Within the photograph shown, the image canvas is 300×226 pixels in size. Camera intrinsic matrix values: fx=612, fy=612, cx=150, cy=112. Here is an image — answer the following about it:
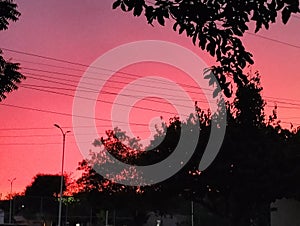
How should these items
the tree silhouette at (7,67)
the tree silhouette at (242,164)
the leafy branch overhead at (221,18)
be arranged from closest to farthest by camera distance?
1. the leafy branch overhead at (221,18)
2. the tree silhouette at (7,67)
3. the tree silhouette at (242,164)

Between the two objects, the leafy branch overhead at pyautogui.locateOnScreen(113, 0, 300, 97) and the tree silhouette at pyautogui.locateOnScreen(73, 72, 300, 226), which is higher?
the tree silhouette at pyautogui.locateOnScreen(73, 72, 300, 226)

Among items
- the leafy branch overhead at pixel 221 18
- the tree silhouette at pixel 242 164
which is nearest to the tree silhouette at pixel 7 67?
the leafy branch overhead at pixel 221 18

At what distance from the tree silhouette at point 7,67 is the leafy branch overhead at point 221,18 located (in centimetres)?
412

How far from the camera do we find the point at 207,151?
49.2 metres

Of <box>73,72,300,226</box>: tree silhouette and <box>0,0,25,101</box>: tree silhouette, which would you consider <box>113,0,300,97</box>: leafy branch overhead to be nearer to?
<box>0,0,25,101</box>: tree silhouette

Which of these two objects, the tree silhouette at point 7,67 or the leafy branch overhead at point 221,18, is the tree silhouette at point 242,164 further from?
the leafy branch overhead at point 221,18

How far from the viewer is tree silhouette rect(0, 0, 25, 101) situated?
28.8ft

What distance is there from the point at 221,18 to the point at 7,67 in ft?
17.3

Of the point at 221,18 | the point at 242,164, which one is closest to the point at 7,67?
the point at 221,18

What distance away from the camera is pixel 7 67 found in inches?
370

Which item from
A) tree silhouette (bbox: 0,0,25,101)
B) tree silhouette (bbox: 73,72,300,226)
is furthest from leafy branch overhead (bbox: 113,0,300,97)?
tree silhouette (bbox: 73,72,300,226)

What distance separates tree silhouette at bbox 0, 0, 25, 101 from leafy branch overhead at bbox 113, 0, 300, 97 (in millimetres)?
4122

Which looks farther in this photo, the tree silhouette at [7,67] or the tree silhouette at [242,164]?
the tree silhouette at [242,164]

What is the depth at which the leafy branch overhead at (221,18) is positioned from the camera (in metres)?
4.78
